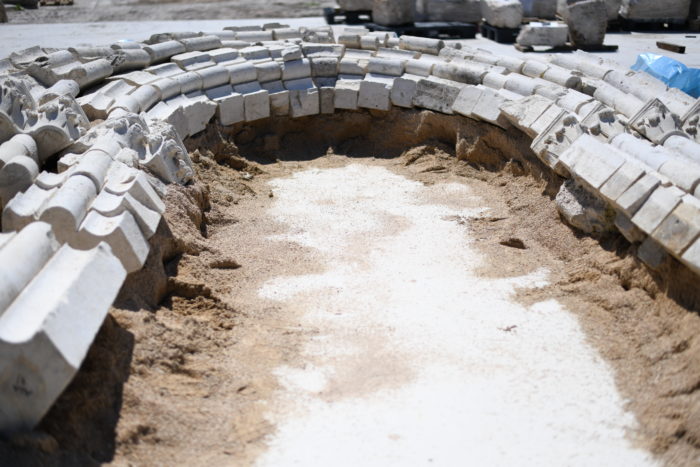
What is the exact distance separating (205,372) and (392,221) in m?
3.89

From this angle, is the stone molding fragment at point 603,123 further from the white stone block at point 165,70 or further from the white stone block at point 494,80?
the white stone block at point 165,70

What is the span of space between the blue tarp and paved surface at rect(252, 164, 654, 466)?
16.2ft

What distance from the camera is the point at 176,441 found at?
489cm

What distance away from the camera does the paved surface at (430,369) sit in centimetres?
510

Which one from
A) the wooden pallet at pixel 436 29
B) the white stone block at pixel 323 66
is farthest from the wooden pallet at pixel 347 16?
the white stone block at pixel 323 66

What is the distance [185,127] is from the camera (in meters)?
9.93

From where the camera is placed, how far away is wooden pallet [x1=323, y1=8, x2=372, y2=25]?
1711cm

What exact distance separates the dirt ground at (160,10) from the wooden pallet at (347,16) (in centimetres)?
74

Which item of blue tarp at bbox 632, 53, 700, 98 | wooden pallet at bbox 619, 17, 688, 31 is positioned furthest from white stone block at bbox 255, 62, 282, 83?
wooden pallet at bbox 619, 17, 688, 31

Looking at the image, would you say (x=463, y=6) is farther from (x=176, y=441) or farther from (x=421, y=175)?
(x=176, y=441)

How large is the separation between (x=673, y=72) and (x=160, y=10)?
12.4 metres

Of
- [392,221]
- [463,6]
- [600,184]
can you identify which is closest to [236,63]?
[392,221]

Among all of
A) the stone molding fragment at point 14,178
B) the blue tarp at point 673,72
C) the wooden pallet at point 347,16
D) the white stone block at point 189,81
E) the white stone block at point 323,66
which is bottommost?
the wooden pallet at point 347,16

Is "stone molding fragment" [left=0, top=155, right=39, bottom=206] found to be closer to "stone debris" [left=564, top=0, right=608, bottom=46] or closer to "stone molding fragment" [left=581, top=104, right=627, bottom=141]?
"stone molding fragment" [left=581, top=104, right=627, bottom=141]
